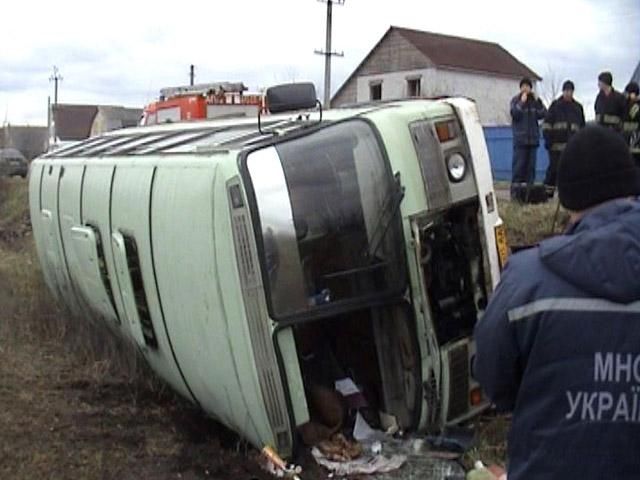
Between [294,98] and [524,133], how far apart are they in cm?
542

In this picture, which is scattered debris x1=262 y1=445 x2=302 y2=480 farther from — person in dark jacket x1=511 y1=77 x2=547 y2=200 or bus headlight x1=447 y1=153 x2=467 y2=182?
person in dark jacket x1=511 y1=77 x2=547 y2=200

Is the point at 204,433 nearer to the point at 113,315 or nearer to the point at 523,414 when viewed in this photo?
the point at 113,315

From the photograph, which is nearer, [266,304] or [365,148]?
[266,304]

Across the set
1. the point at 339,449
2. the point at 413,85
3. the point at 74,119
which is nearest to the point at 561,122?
the point at 339,449

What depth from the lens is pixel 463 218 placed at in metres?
4.80

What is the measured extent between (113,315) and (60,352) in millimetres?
1621

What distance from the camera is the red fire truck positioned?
14.0 metres

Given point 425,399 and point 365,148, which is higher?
point 365,148

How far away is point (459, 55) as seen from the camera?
47.9 m

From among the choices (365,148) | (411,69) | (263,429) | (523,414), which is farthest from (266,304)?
(411,69)

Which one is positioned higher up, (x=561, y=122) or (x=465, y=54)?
(x=465, y=54)

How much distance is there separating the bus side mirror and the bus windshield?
124cm

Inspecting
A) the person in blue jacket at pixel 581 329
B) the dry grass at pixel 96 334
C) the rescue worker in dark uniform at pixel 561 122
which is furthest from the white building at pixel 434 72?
the person in blue jacket at pixel 581 329

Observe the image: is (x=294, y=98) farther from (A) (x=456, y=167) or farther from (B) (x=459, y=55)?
(B) (x=459, y=55)
